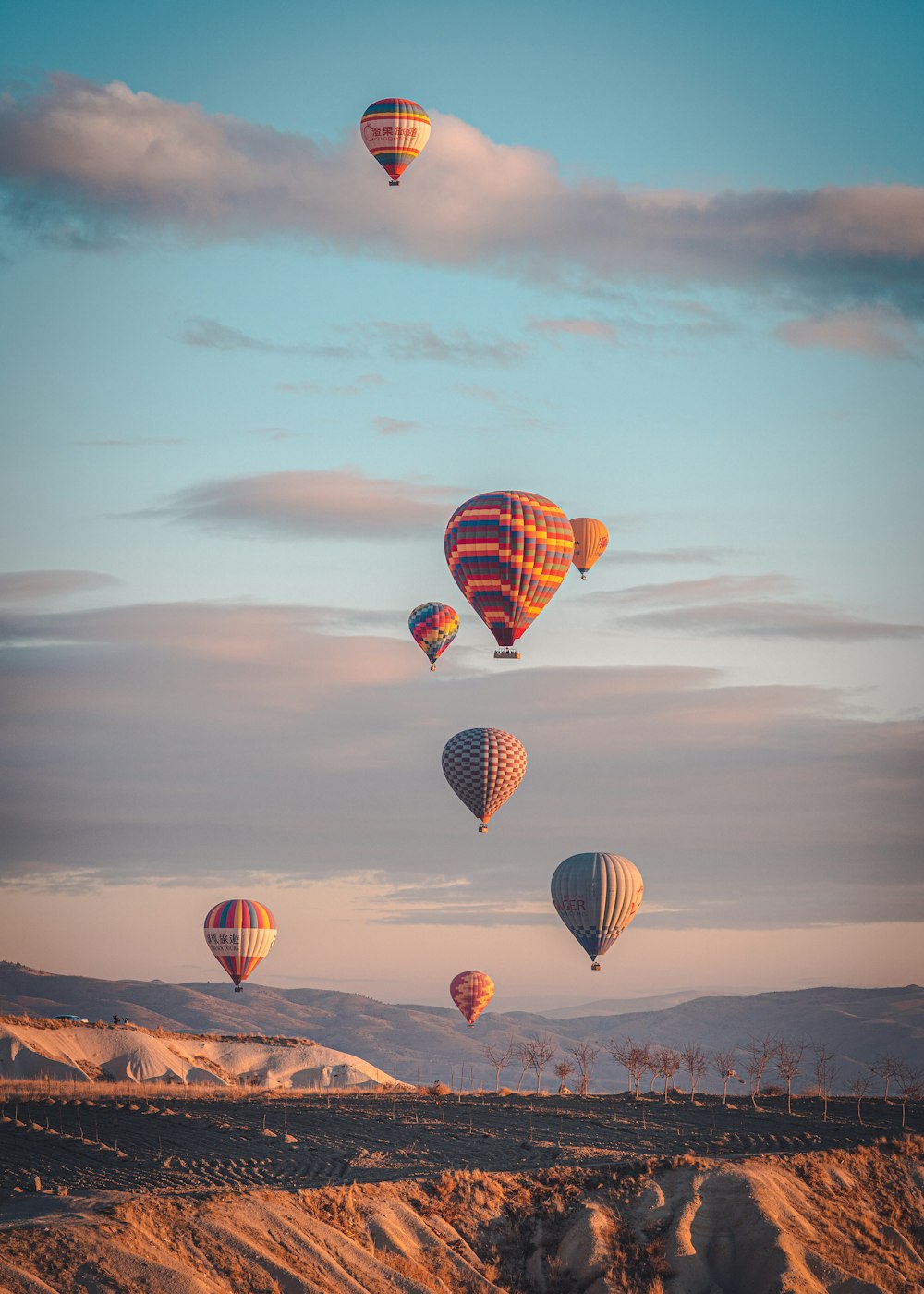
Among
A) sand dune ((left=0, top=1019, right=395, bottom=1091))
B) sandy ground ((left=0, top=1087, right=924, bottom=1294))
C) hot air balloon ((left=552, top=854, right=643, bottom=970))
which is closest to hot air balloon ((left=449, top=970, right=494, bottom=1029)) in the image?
sand dune ((left=0, top=1019, right=395, bottom=1091))

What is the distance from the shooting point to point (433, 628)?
97.2 metres

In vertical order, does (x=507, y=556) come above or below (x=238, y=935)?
above

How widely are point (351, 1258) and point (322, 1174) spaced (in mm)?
10806

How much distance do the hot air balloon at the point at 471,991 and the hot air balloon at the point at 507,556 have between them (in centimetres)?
4684

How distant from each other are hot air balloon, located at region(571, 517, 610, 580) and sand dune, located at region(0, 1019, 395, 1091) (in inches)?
1512

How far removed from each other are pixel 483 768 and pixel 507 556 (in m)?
19.4

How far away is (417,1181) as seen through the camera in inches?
1997

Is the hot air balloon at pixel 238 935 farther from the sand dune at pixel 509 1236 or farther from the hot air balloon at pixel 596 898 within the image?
the sand dune at pixel 509 1236

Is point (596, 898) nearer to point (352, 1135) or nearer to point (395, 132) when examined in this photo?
point (352, 1135)

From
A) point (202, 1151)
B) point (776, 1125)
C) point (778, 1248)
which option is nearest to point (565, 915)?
point (776, 1125)

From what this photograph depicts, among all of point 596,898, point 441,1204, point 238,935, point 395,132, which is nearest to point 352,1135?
point 441,1204

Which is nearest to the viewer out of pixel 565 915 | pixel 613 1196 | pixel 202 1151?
pixel 613 1196

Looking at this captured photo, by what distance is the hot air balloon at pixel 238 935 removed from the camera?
333 ft

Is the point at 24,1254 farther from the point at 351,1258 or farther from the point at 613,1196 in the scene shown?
the point at 613,1196
